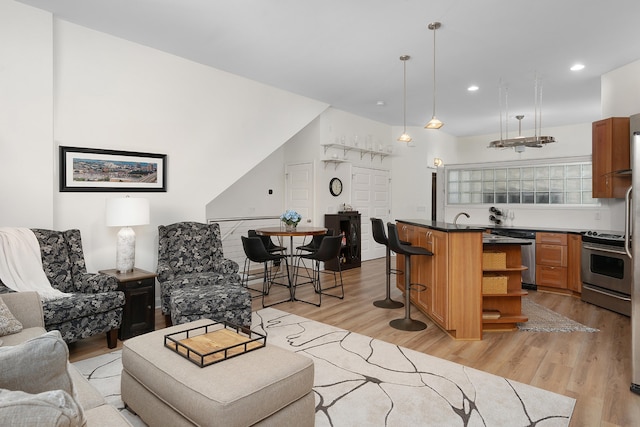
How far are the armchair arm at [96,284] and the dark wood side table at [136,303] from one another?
0.10m

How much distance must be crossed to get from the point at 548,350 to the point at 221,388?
114 inches


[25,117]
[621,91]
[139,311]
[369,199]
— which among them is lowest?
[139,311]

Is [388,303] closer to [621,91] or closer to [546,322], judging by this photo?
[546,322]

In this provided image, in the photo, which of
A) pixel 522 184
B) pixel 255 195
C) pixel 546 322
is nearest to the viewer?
Result: pixel 546 322

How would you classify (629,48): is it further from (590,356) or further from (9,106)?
(9,106)

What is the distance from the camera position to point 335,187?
285 inches

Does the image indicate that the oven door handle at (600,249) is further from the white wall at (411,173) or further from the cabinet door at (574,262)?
the white wall at (411,173)

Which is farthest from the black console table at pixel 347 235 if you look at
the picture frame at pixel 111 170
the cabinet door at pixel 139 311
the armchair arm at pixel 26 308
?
the armchair arm at pixel 26 308

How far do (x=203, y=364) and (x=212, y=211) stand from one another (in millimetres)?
4723

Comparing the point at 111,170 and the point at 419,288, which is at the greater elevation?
the point at 111,170

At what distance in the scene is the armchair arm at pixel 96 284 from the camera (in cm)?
328

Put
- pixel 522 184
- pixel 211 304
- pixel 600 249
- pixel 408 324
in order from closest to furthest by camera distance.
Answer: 1. pixel 211 304
2. pixel 408 324
3. pixel 600 249
4. pixel 522 184

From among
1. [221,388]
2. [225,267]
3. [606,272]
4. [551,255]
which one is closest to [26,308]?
[221,388]

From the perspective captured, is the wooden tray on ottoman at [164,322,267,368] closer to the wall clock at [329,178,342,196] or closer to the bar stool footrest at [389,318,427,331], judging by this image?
the bar stool footrest at [389,318,427,331]
